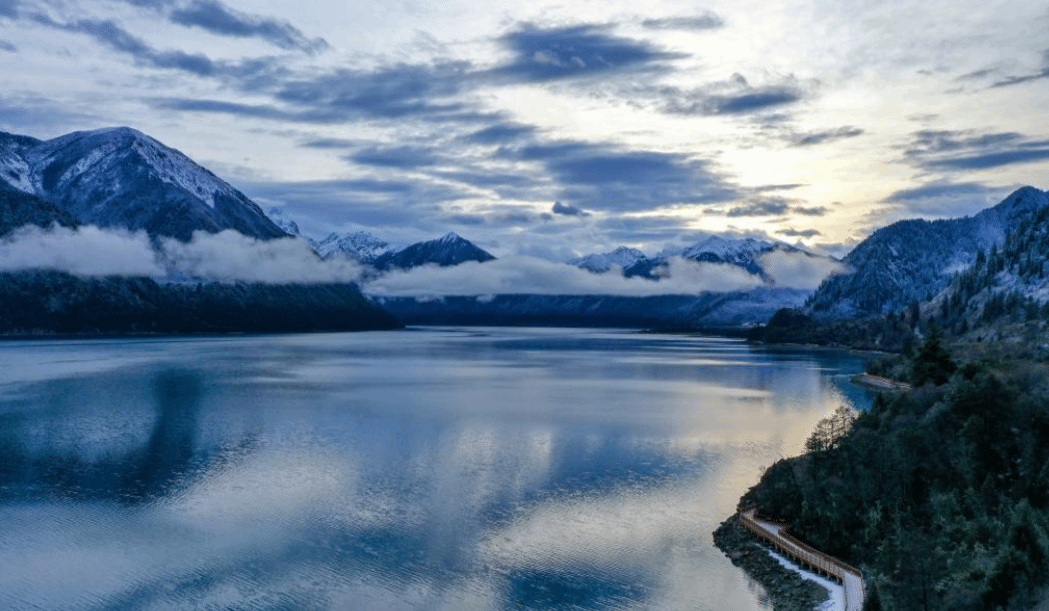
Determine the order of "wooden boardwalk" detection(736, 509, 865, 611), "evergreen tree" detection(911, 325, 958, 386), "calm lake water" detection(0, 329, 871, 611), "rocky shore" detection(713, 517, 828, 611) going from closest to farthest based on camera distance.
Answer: "wooden boardwalk" detection(736, 509, 865, 611) → "rocky shore" detection(713, 517, 828, 611) → "calm lake water" detection(0, 329, 871, 611) → "evergreen tree" detection(911, 325, 958, 386)

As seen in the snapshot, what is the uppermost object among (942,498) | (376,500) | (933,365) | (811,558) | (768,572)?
(933,365)

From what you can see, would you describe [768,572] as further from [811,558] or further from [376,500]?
[376,500]

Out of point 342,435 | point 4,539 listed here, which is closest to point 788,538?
point 4,539

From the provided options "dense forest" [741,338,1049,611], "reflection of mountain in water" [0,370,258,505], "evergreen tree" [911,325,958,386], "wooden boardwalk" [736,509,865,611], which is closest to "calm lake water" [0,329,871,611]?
"reflection of mountain in water" [0,370,258,505]

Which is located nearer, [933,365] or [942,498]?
[942,498]

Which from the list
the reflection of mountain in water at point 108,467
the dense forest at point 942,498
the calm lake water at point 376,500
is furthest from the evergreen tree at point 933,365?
the reflection of mountain in water at point 108,467

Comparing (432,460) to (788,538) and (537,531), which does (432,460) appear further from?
(788,538)

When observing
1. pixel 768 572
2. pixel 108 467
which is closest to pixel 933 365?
pixel 768 572

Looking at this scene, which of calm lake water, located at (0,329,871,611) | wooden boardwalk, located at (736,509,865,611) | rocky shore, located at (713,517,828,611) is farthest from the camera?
calm lake water, located at (0,329,871,611)

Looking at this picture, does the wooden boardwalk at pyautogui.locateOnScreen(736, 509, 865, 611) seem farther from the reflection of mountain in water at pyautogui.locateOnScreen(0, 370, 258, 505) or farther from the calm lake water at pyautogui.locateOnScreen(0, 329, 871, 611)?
the reflection of mountain in water at pyautogui.locateOnScreen(0, 370, 258, 505)
